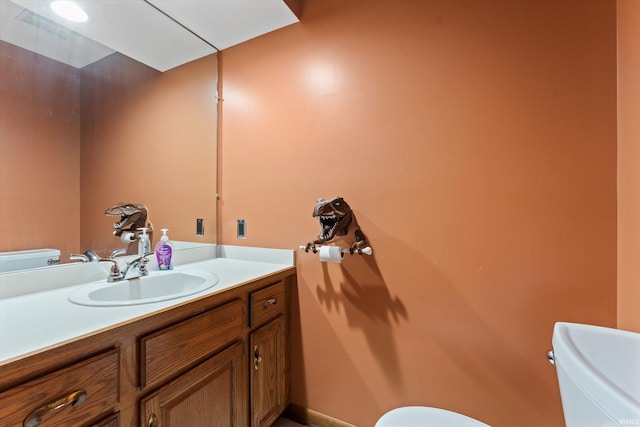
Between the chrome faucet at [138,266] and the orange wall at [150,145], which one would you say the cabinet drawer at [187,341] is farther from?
the orange wall at [150,145]

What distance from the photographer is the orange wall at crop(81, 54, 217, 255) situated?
52.2 inches

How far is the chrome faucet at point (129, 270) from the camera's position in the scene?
3.89 feet

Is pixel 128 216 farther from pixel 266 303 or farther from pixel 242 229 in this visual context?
pixel 266 303

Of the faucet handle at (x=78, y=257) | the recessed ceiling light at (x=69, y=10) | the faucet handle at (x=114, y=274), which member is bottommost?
the faucet handle at (x=114, y=274)

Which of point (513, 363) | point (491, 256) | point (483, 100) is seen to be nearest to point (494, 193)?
point (491, 256)

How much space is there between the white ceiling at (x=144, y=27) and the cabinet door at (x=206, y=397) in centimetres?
146

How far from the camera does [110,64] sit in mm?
1385

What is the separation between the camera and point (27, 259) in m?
1.09

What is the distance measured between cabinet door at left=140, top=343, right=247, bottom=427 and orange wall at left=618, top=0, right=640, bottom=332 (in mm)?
1388

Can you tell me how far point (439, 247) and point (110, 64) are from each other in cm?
188

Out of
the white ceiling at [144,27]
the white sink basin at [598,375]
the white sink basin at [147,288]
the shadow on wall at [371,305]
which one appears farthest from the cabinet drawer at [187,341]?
the white ceiling at [144,27]

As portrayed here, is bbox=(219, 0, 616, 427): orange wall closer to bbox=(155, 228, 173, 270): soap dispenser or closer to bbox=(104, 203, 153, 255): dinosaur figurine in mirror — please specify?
bbox=(155, 228, 173, 270): soap dispenser

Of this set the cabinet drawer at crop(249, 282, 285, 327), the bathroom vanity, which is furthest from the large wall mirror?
the cabinet drawer at crop(249, 282, 285, 327)

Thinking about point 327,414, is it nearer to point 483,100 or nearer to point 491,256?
point 491,256
